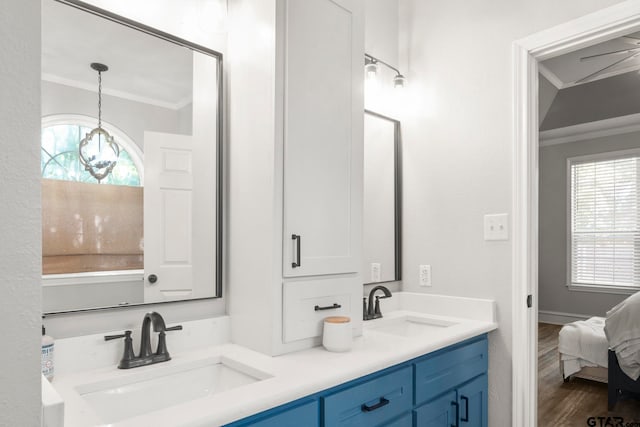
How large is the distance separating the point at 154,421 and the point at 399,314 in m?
1.52

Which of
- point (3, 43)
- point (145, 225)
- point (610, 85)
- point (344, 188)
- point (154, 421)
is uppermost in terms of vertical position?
point (610, 85)

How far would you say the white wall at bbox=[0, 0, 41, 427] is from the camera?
550 millimetres

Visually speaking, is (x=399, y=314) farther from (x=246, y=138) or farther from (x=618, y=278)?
(x=618, y=278)

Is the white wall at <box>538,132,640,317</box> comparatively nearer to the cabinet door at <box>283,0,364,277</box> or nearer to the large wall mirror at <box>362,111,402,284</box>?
the large wall mirror at <box>362,111,402,284</box>

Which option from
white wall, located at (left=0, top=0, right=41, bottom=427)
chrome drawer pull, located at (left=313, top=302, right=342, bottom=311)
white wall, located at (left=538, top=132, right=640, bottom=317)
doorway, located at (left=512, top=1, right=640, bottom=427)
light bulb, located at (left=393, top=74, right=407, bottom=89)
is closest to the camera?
white wall, located at (left=0, top=0, right=41, bottom=427)

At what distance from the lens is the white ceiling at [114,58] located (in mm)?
1286

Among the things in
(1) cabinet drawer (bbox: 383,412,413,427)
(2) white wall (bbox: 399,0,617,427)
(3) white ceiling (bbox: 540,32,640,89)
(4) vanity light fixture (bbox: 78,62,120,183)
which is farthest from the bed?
(4) vanity light fixture (bbox: 78,62,120,183)

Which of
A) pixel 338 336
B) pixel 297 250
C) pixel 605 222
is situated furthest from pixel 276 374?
pixel 605 222

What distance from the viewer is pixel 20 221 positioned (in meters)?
0.57

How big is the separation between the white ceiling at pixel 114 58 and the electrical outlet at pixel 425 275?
4.81ft

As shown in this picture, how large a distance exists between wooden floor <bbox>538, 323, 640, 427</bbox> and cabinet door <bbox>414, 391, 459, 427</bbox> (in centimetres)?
153

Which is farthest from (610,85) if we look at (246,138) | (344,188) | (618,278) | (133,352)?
(133,352)

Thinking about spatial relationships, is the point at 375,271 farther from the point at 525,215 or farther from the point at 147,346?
the point at 147,346

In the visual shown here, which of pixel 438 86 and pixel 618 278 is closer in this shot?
pixel 438 86
